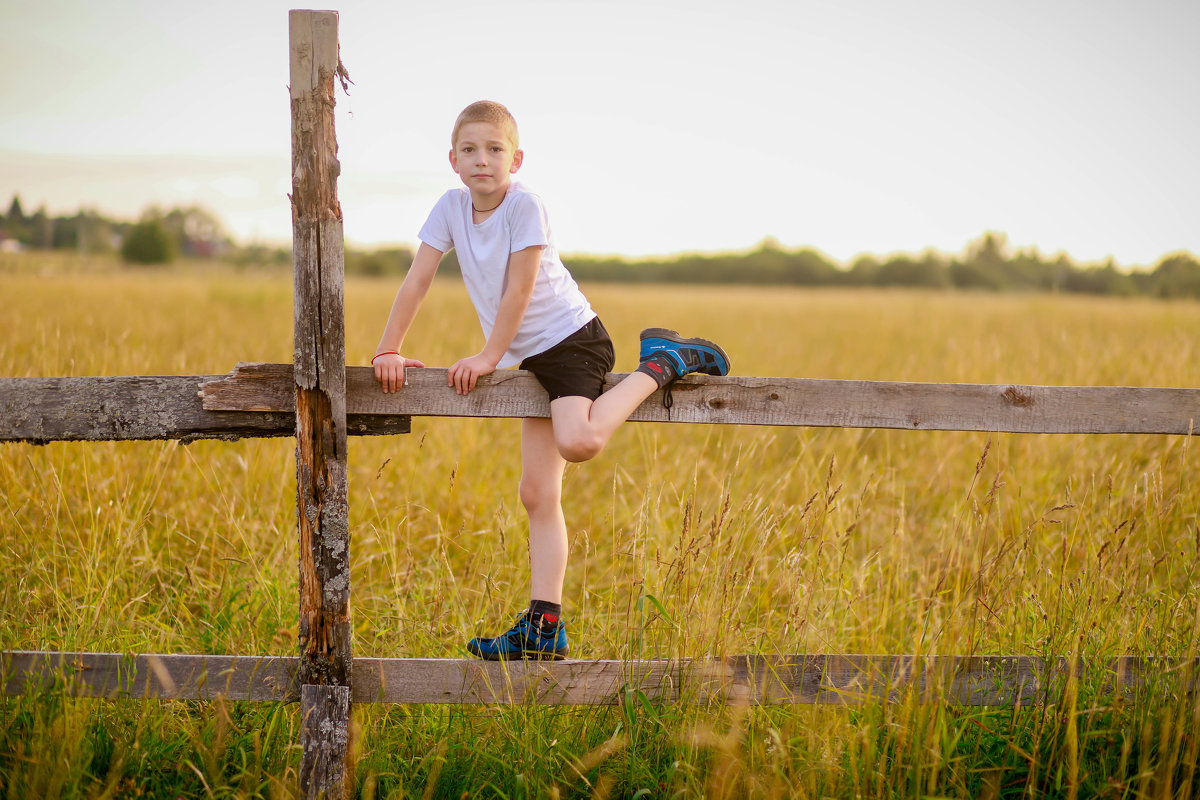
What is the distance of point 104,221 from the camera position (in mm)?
41531

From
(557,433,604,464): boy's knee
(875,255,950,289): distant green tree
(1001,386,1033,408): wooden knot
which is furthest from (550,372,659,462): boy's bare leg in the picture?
(875,255,950,289): distant green tree

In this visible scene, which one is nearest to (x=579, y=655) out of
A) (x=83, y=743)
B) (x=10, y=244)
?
(x=83, y=743)

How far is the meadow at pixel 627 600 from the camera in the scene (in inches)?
78.0

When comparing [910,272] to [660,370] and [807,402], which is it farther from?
[660,370]

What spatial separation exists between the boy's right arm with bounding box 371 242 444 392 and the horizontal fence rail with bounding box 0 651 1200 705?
2.79 feet

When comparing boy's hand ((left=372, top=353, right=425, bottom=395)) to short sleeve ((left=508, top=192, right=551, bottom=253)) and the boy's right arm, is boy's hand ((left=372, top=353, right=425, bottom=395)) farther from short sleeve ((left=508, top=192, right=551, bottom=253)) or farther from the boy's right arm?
short sleeve ((left=508, top=192, right=551, bottom=253))

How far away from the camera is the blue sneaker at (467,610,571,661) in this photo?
213cm

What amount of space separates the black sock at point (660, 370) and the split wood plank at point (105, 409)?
4.00 ft

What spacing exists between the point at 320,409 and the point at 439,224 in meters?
0.73

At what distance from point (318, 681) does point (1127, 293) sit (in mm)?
32168

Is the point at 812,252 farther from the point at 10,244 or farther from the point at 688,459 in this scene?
the point at 688,459

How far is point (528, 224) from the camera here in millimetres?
2115

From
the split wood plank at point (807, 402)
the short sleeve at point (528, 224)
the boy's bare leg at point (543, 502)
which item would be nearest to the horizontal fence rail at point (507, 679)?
the boy's bare leg at point (543, 502)

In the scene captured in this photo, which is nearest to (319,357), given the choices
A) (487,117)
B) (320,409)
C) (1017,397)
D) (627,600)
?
(320,409)
